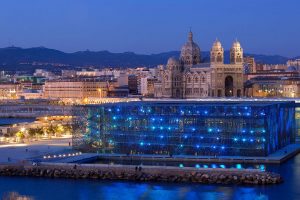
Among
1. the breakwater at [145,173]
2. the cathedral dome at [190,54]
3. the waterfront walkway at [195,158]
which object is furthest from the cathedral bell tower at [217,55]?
the breakwater at [145,173]

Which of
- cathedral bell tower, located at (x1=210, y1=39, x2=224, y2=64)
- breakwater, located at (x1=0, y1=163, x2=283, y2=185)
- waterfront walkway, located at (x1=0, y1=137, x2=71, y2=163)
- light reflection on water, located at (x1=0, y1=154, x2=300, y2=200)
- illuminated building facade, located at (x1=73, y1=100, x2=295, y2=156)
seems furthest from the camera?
cathedral bell tower, located at (x1=210, y1=39, x2=224, y2=64)

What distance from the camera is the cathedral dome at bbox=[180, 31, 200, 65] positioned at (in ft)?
200

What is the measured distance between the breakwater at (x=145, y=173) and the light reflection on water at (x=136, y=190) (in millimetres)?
430

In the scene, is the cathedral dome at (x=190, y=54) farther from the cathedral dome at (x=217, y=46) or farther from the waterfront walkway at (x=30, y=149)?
the waterfront walkway at (x=30, y=149)

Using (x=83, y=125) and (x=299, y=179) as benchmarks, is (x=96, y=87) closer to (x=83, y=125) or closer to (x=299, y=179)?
(x=83, y=125)

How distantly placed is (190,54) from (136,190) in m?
38.2

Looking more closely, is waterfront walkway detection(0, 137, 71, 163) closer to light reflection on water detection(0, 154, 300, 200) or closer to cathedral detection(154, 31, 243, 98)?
light reflection on water detection(0, 154, 300, 200)

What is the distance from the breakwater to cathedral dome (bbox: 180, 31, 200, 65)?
3529 centimetres

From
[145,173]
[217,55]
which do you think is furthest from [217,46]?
[145,173]

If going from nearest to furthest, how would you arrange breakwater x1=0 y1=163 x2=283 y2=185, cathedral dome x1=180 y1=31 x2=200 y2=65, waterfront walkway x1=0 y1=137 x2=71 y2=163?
breakwater x1=0 y1=163 x2=283 y2=185 < waterfront walkway x1=0 y1=137 x2=71 y2=163 < cathedral dome x1=180 y1=31 x2=200 y2=65

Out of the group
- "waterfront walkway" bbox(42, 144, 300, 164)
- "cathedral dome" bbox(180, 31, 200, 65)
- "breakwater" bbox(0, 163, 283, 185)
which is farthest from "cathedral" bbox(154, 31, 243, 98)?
"breakwater" bbox(0, 163, 283, 185)

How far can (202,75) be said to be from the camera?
58.7 meters

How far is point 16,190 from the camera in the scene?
2358 centimetres

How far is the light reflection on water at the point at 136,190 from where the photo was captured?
888 inches
